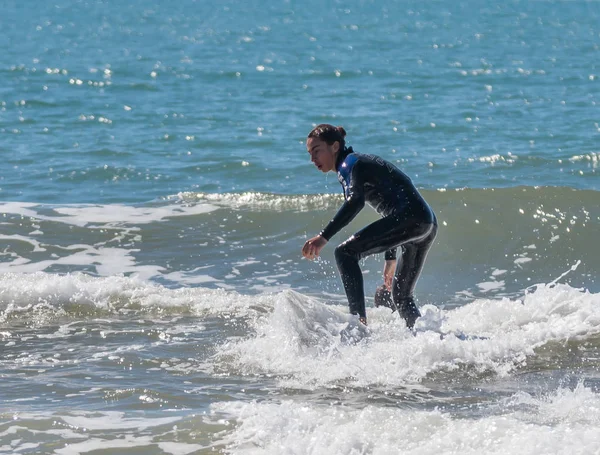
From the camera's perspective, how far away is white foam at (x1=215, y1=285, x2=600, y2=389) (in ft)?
23.8

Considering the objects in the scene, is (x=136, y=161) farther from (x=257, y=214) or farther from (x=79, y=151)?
(x=257, y=214)

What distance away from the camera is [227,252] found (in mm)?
12062

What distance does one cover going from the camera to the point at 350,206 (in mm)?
7453

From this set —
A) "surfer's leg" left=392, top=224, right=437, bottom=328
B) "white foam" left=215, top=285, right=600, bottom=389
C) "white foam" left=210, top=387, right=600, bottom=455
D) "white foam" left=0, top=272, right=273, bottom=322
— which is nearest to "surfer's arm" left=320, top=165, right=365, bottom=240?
"surfer's leg" left=392, top=224, right=437, bottom=328

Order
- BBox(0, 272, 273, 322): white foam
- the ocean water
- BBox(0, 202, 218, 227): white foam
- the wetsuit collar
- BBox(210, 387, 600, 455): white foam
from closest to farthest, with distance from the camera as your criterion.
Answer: BBox(210, 387, 600, 455): white foam, the ocean water, the wetsuit collar, BBox(0, 272, 273, 322): white foam, BBox(0, 202, 218, 227): white foam

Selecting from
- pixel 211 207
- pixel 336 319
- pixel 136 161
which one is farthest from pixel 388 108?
pixel 336 319

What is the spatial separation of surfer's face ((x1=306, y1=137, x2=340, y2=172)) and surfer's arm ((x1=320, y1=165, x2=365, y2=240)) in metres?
0.21

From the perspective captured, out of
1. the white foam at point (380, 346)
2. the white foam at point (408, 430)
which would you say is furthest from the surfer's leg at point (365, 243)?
the white foam at point (408, 430)

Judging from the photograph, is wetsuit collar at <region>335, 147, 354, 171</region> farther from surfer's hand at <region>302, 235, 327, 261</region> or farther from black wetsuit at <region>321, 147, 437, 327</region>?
surfer's hand at <region>302, 235, 327, 261</region>

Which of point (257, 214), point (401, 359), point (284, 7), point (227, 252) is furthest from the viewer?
point (284, 7)

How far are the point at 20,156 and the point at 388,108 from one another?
885 centimetres

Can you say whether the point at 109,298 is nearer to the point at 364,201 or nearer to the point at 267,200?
the point at 364,201

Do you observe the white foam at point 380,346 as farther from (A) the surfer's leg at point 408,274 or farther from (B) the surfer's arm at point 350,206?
(B) the surfer's arm at point 350,206

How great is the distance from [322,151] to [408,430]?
2506mm
